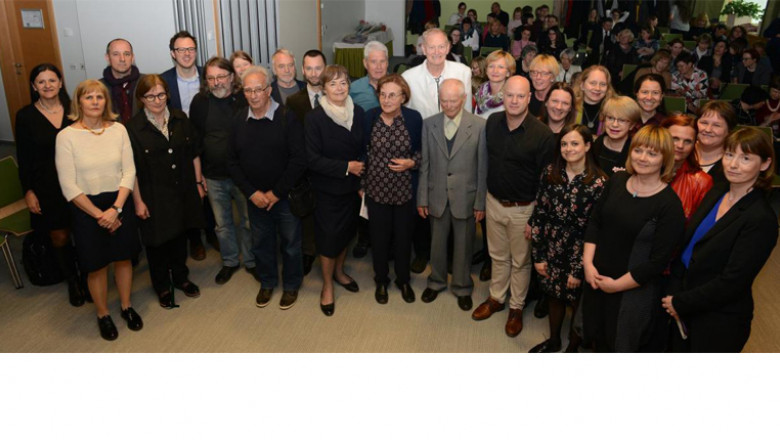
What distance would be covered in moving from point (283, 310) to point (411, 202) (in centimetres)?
111

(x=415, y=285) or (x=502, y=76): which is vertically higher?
(x=502, y=76)

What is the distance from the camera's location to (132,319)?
3.45 meters

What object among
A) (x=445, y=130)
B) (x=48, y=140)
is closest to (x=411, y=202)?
(x=445, y=130)

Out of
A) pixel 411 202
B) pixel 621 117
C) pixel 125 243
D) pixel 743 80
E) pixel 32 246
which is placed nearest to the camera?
pixel 621 117

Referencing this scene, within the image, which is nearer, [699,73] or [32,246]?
[32,246]

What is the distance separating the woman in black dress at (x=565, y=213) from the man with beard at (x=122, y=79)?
9.44ft

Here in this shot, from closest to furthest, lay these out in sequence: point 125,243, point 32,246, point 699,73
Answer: point 125,243, point 32,246, point 699,73

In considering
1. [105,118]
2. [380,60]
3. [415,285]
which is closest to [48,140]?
[105,118]

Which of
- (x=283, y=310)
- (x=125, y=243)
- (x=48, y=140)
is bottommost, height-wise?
(x=283, y=310)

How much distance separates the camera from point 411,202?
11.7ft

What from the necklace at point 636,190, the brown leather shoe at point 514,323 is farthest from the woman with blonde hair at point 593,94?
the brown leather shoe at point 514,323

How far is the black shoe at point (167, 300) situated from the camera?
3.70m

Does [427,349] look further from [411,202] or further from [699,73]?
[699,73]

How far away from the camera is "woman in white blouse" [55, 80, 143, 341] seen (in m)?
2.89
